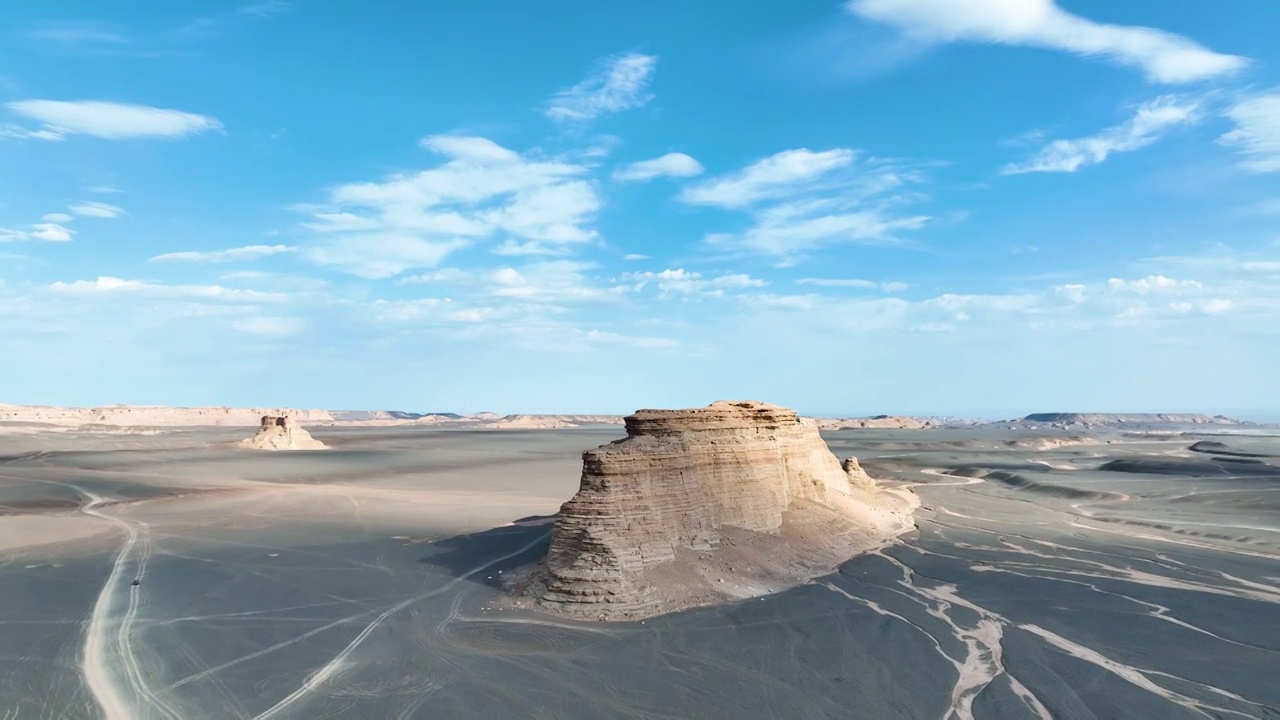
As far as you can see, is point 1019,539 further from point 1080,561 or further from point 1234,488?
point 1234,488

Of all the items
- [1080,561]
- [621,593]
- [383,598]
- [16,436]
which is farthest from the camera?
[16,436]

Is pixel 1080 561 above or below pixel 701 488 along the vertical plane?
below

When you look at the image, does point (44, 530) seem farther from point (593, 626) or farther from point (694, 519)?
point (694, 519)

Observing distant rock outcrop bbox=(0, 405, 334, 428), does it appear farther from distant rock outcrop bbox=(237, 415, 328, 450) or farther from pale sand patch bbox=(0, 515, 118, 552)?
pale sand patch bbox=(0, 515, 118, 552)

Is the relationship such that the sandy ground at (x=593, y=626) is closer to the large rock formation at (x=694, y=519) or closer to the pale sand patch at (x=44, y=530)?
the pale sand patch at (x=44, y=530)

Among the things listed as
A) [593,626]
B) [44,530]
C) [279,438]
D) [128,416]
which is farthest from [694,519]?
[128,416]

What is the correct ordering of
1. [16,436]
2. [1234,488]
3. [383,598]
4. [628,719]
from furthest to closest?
1. [16,436]
2. [1234,488]
3. [383,598]
4. [628,719]

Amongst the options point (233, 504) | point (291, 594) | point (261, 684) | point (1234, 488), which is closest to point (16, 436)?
point (233, 504)
